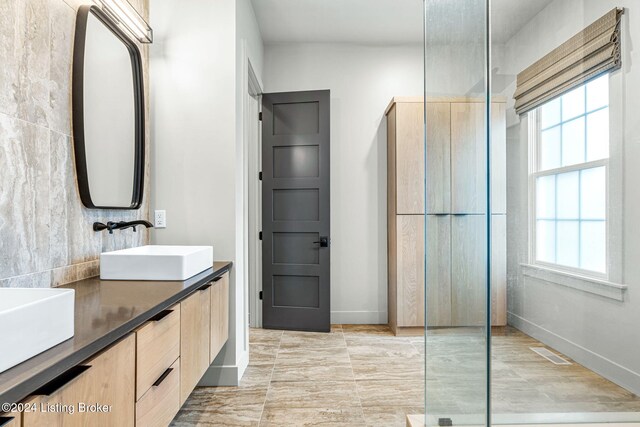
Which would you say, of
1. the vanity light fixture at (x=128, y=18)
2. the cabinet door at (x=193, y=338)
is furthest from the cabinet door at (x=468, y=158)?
the vanity light fixture at (x=128, y=18)

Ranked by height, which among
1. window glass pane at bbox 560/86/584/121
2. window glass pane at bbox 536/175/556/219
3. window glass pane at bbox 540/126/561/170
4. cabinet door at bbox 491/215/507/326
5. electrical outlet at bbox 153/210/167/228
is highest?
window glass pane at bbox 560/86/584/121

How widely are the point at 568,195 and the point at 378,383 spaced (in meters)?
1.76

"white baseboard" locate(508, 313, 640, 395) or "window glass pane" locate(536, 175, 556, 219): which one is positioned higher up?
"window glass pane" locate(536, 175, 556, 219)

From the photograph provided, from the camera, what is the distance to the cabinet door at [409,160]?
139 inches

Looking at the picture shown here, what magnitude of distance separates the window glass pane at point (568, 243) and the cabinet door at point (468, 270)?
29 cm

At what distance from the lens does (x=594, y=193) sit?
1361 millimetres

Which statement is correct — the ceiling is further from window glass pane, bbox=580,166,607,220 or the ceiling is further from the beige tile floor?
the beige tile floor

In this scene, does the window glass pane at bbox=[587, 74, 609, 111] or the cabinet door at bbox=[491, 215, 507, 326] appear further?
the window glass pane at bbox=[587, 74, 609, 111]

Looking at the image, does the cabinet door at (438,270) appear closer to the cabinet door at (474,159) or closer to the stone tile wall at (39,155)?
the cabinet door at (474,159)

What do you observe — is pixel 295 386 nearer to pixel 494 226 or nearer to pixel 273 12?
pixel 494 226

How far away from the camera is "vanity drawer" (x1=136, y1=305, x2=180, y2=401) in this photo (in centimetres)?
120

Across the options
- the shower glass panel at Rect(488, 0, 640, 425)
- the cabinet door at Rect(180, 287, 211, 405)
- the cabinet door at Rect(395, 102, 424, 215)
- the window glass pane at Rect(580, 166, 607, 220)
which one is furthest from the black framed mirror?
the cabinet door at Rect(395, 102, 424, 215)

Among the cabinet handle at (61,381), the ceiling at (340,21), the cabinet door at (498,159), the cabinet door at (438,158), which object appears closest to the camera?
the cabinet handle at (61,381)

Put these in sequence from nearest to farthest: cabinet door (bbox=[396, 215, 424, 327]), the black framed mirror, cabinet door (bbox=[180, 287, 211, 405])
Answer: cabinet door (bbox=[180, 287, 211, 405]) < the black framed mirror < cabinet door (bbox=[396, 215, 424, 327])
